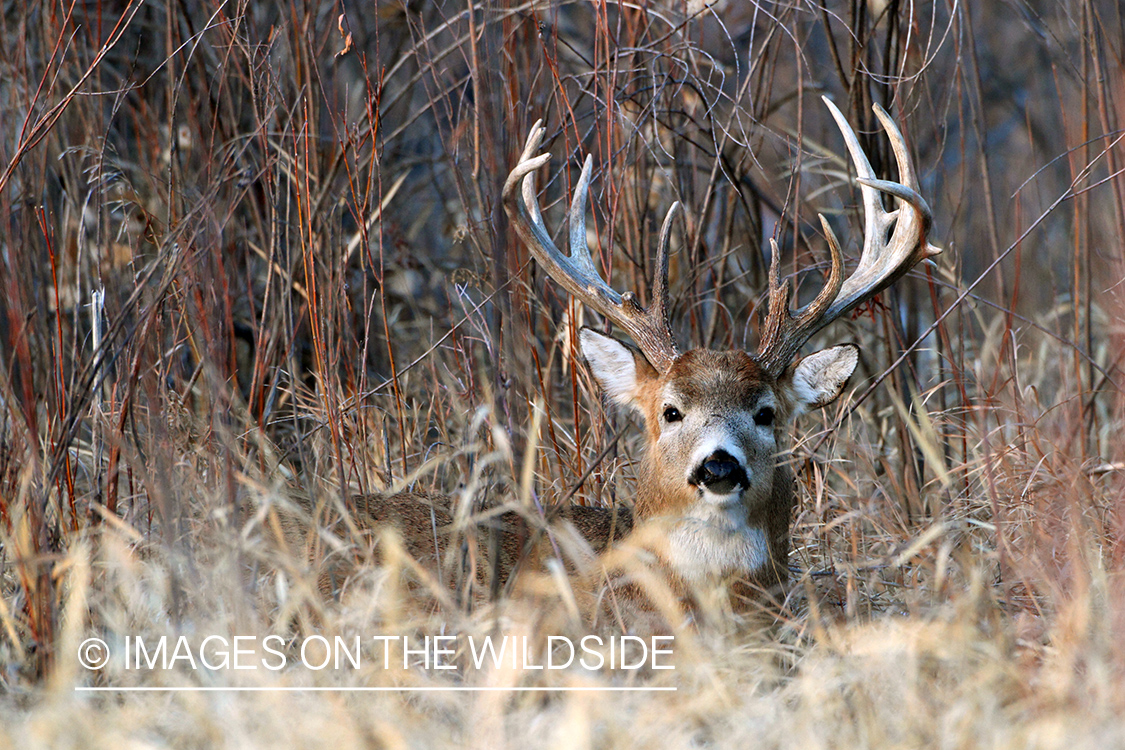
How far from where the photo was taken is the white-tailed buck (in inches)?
131

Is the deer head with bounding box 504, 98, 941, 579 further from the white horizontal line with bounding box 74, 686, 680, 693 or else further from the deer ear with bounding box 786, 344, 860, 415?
the white horizontal line with bounding box 74, 686, 680, 693

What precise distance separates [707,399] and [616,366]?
416 millimetres

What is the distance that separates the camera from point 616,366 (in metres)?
3.75

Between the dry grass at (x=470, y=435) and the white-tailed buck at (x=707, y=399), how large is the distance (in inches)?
7.3

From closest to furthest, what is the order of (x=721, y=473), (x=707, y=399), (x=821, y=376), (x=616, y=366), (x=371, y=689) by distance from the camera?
1. (x=371, y=689)
2. (x=721, y=473)
3. (x=707, y=399)
4. (x=821, y=376)
5. (x=616, y=366)

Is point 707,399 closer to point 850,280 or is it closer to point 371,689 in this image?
point 850,280

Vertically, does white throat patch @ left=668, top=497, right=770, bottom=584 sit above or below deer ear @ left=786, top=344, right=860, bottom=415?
below

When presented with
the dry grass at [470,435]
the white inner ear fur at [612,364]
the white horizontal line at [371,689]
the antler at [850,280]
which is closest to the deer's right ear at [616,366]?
the white inner ear fur at [612,364]

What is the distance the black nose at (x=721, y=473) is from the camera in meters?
3.21

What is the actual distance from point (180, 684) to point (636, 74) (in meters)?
3.36

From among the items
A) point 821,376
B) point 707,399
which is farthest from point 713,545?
point 821,376

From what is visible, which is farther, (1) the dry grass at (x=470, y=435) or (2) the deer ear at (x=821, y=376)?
(2) the deer ear at (x=821, y=376)

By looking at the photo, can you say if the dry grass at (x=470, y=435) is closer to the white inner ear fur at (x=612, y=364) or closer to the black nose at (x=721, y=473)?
the white inner ear fur at (x=612, y=364)

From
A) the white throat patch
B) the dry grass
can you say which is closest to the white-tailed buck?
the white throat patch
